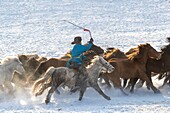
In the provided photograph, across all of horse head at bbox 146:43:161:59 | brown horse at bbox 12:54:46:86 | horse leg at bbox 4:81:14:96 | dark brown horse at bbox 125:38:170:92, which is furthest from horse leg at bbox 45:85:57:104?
horse head at bbox 146:43:161:59

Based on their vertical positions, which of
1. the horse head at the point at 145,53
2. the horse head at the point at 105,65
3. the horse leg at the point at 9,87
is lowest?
the horse leg at the point at 9,87

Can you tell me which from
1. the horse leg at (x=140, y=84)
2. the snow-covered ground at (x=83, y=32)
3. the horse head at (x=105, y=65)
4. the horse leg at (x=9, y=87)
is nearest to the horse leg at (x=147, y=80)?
the snow-covered ground at (x=83, y=32)

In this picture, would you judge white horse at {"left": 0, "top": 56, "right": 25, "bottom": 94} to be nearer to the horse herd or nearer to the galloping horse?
the horse herd

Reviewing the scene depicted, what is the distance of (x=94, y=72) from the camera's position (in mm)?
12711

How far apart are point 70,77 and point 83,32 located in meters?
19.2

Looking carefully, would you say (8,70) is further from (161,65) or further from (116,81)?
(161,65)

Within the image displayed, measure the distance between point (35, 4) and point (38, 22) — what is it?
11.7 m

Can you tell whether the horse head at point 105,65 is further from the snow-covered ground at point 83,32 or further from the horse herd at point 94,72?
the snow-covered ground at point 83,32

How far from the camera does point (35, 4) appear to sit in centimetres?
4869

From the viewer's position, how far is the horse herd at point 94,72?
12.5 m

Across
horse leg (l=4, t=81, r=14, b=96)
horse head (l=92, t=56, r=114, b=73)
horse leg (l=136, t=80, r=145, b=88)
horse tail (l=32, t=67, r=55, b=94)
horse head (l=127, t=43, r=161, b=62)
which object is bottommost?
horse leg (l=136, t=80, r=145, b=88)

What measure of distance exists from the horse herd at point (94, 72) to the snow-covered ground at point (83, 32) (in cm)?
35

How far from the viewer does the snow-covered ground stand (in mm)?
11906

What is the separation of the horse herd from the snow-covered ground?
Answer: 0.35m
